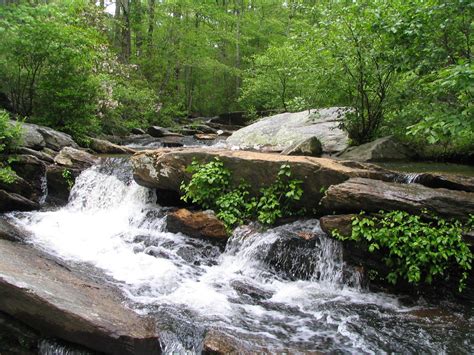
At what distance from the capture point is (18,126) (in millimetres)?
9352

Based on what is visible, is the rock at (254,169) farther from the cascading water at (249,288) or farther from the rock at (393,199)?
the cascading water at (249,288)

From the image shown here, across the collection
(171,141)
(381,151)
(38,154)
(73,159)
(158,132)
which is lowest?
(73,159)

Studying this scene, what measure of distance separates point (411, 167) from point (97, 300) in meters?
7.20

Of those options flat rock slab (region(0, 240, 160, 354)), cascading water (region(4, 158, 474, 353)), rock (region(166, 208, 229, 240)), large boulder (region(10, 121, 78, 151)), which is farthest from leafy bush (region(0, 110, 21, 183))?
flat rock slab (region(0, 240, 160, 354))

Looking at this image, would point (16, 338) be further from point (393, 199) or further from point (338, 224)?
point (393, 199)

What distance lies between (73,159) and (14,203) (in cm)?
214

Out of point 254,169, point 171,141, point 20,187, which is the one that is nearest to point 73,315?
point 254,169

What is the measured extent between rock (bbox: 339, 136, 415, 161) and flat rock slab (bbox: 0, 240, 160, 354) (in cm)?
688

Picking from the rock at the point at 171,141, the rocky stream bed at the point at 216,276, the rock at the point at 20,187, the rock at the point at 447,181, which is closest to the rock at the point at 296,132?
the rock at the point at 171,141

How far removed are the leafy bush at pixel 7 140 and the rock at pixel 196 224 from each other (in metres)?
3.74

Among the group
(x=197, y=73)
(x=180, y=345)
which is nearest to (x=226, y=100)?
(x=197, y=73)

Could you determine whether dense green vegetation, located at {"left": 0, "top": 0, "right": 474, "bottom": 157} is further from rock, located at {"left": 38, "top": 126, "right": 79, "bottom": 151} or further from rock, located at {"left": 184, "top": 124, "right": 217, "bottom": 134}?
rock, located at {"left": 184, "top": 124, "right": 217, "bottom": 134}

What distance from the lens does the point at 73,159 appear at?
10.3m

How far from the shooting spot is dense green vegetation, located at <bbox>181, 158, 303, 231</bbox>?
6785 millimetres
